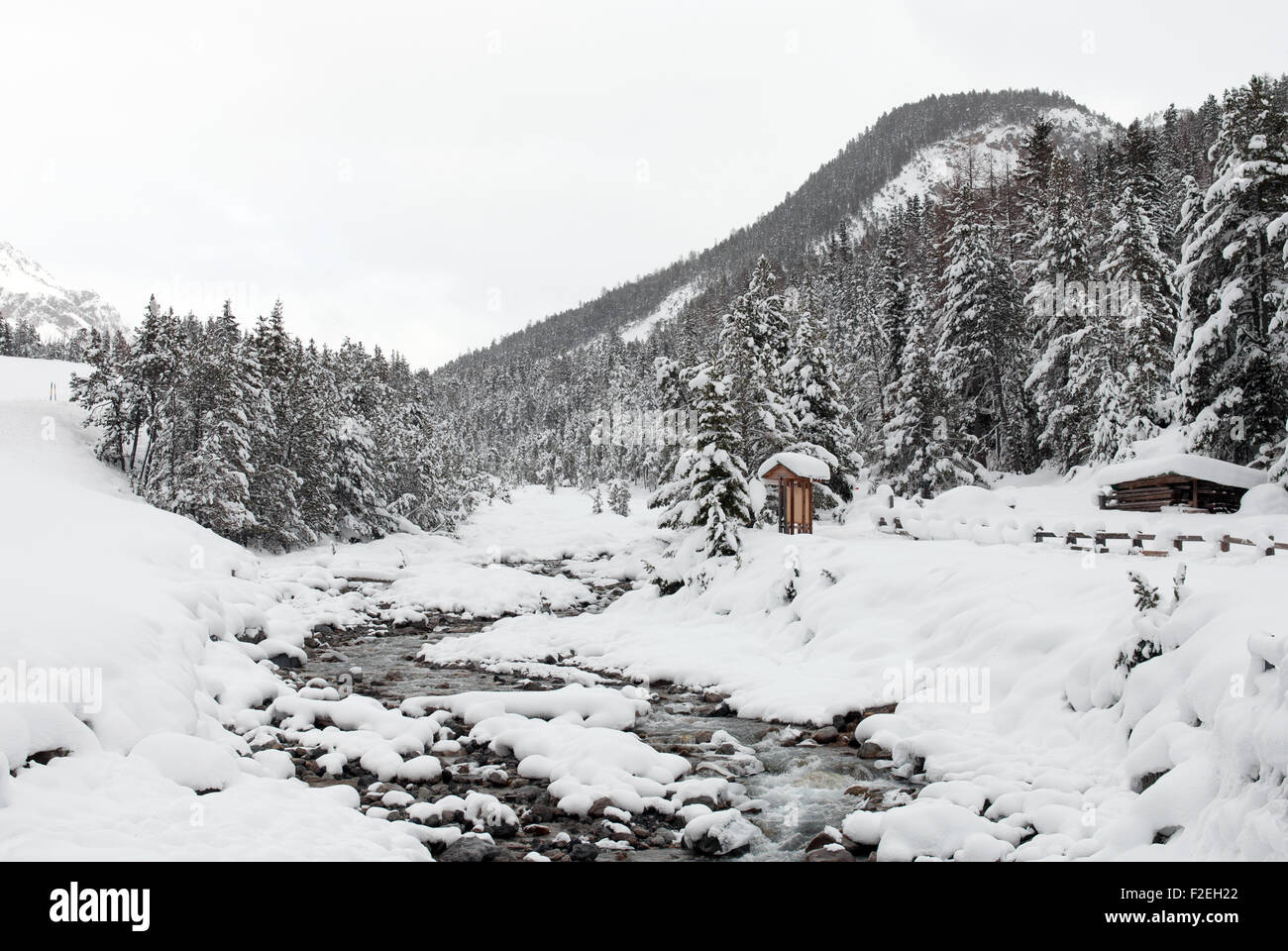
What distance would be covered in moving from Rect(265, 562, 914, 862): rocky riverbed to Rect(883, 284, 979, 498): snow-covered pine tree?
24572 millimetres

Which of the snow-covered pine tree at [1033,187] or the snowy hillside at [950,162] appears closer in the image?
the snow-covered pine tree at [1033,187]

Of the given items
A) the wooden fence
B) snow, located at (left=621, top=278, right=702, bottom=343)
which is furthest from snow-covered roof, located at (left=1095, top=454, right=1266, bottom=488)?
snow, located at (left=621, top=278, right=702, bottom=343)

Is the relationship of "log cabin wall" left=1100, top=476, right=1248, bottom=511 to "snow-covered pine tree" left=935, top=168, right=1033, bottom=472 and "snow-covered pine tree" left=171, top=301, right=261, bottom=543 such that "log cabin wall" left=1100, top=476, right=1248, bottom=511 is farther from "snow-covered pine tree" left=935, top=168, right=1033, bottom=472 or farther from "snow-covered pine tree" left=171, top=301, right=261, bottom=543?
"snow-covered pine tree" left=171, top=301, right=261, bottom=543

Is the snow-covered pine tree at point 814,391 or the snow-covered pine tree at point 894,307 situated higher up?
the snow-covered pine tree at point 894,307

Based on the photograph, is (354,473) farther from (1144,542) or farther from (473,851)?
(473,851)

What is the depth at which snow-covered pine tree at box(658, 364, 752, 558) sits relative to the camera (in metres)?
25.0

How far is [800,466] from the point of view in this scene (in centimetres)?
2862

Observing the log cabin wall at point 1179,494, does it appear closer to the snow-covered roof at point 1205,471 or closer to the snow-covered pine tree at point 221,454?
the snow-covered roof at point 1205,471

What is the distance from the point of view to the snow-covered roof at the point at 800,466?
93.4 ft

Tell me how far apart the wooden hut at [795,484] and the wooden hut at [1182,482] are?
10334 millimetres

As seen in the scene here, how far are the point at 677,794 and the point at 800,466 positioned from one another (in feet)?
65.4

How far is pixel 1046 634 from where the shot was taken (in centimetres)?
1262

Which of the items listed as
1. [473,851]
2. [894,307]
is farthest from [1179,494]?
[473,851]

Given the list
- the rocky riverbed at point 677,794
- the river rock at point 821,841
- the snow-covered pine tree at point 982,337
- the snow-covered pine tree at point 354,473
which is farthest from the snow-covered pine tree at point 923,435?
the river rock at point 821,841
